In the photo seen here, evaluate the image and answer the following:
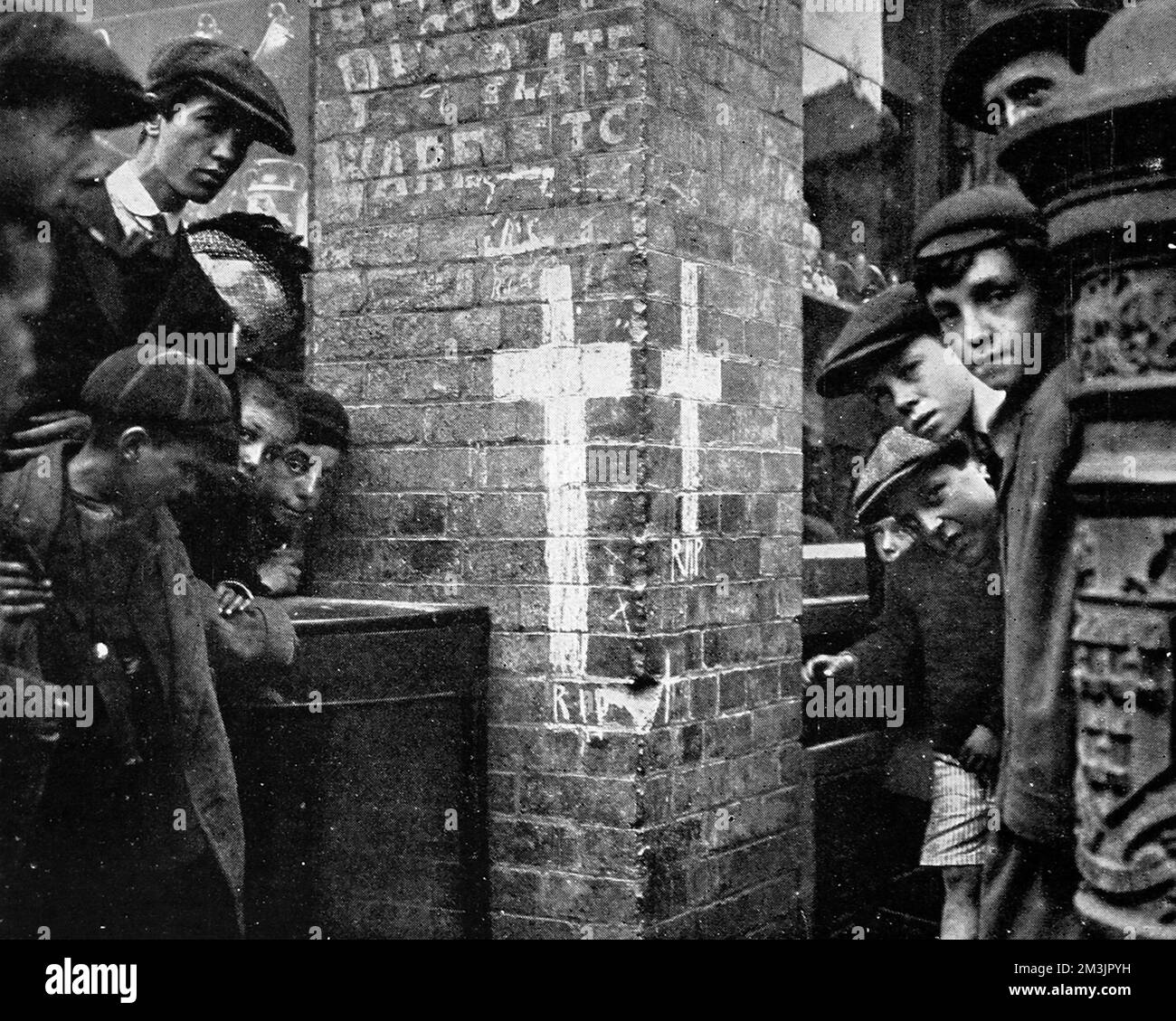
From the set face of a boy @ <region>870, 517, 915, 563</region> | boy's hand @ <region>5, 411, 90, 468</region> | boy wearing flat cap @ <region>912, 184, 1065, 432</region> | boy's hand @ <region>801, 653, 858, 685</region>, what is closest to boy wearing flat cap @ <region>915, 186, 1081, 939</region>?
boy wearing flat cap @ <region>912, 184, 1065, 432</region>

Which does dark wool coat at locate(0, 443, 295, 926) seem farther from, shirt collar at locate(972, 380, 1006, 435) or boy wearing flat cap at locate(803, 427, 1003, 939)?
shirt collar at locate(972, 380, 1006, 435)

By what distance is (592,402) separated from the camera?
3.09m

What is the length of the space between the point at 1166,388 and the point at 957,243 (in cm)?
78

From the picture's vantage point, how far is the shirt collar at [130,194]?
2.97 m

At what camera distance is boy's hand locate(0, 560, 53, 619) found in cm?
285

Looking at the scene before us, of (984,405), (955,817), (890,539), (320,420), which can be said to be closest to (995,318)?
(984,405)

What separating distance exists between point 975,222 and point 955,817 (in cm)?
135

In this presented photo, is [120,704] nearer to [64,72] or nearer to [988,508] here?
[64,72]

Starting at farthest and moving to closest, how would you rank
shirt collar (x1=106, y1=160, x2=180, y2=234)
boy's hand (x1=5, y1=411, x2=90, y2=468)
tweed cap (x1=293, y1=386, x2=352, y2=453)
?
tweed cap (x1=293, y1=386, x2=352, y2=453) < shirt collar (x1=106, y1=160, x2=180, y2=234) < boy's hand (x1=5, y1=411, x2=90, y2=468)

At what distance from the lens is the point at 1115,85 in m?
2.46

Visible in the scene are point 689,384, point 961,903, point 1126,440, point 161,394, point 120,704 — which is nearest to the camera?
point 1126,440

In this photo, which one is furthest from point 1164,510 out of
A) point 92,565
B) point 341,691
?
point 92,565

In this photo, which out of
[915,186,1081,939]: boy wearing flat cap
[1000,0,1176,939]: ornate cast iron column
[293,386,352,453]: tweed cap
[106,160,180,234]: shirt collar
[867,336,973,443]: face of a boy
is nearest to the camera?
[1000,0,1176,939]: ornate cast iron column

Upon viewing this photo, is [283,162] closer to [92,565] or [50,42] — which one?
[50,42]
